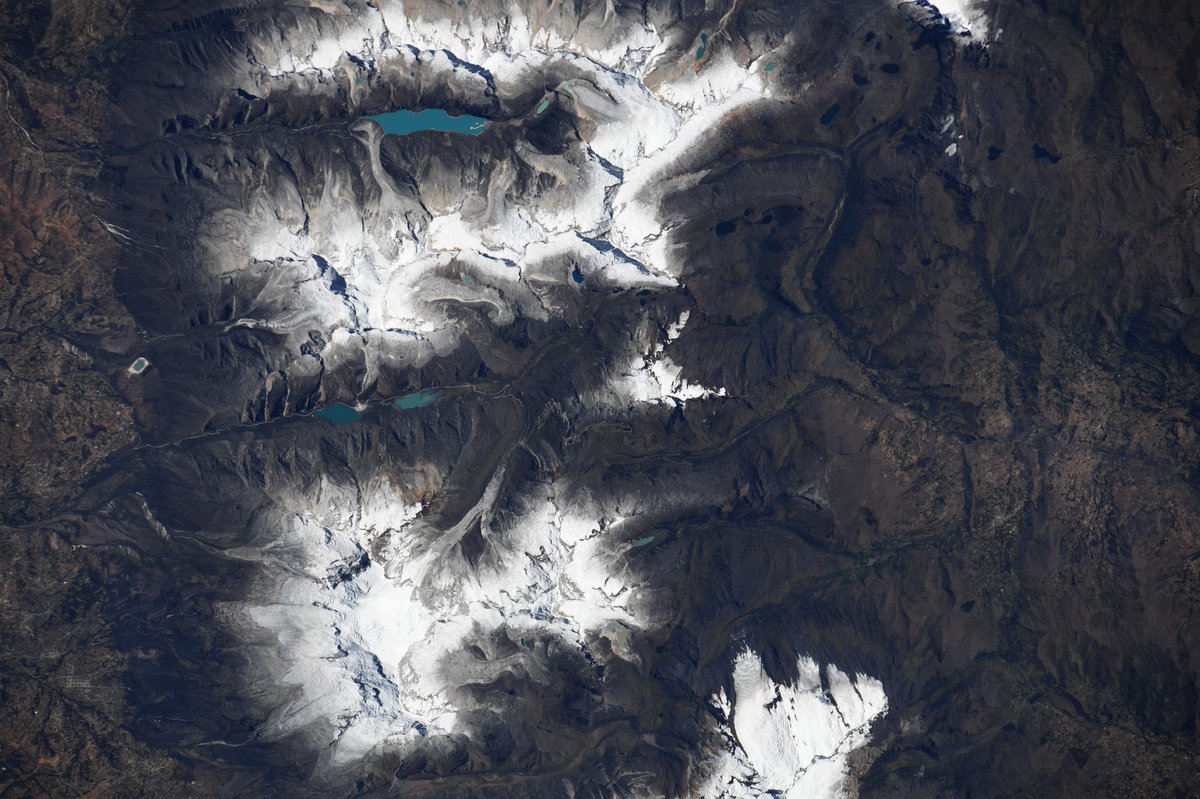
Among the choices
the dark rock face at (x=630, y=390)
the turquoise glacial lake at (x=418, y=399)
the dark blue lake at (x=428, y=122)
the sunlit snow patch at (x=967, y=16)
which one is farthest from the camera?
the dark blue lake at (x=428, y=122)

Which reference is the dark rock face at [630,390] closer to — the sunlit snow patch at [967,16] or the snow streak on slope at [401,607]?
the snow streak on slope at [401,607]

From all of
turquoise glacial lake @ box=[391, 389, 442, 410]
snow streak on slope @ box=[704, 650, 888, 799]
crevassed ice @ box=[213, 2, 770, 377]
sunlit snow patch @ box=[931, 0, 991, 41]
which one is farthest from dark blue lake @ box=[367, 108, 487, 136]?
snow streak on slope @ box=[704, 650, 888, 799]

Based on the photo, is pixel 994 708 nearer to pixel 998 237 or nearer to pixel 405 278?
pixel 998 237

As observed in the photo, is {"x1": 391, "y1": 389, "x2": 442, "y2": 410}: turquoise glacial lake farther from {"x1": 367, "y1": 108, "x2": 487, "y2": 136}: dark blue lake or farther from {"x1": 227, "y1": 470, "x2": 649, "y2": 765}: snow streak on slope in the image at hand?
{"x1": 367, "y1": 108, "x2": 487, "y2": 136}: dark blue lake

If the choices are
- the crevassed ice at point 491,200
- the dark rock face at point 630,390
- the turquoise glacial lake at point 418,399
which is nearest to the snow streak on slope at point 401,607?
the dark rock face at point 630,390

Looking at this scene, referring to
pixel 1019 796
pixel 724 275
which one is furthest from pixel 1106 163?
pixel 1019 796

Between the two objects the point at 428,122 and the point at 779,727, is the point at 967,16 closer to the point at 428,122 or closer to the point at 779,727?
the point at 428,122
